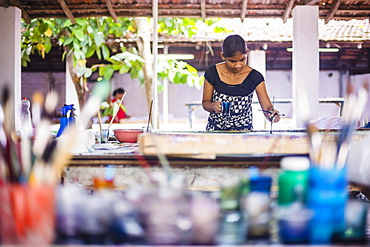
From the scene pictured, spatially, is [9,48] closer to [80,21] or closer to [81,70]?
[80,21]

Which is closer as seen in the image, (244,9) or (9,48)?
(9,48)

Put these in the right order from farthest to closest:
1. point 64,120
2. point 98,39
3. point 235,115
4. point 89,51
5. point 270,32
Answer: point 270,32 → point 89,51 → point 98,39 → point 235,115 → point 64,120

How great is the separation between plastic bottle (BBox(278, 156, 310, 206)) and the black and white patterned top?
203 cm

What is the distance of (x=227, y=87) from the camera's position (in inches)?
136

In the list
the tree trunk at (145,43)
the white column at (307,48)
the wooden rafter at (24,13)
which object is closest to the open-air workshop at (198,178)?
the white column at (307,48)

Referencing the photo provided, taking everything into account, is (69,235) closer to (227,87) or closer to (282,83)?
(227,87)

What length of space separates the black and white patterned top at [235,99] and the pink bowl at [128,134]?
0.77 m

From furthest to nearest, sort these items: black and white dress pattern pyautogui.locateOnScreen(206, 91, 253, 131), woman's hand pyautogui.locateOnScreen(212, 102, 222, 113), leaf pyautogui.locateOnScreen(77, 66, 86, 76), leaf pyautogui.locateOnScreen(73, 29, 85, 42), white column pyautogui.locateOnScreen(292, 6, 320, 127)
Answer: leaf pyautogui.locateOnScreen(77, 66, 86, 76), leaf pyautogui.locateOnScreen(73, 29, 85, 42), white column pyautogui.locateOnScreen(292, 6, 320, 127), black and white dress pattern pyautogui.locateOnScreen(206, 91, 253, 131), woman's hand pyautogui.locateOnScreen(212, 102, 222, 113)

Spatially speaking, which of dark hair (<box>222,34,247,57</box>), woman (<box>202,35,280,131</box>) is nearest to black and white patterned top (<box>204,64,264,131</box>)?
woman (<box>202,35,280,131</box>)

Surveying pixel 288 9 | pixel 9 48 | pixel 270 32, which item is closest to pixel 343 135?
pixel 288 9

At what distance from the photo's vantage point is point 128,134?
9.69ft

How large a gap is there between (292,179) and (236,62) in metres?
2.03

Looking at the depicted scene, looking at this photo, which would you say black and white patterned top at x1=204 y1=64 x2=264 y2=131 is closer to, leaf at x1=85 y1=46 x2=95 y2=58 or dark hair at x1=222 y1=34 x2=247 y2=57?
dark hair at x1=222 y1=34 x2=247 y2=57

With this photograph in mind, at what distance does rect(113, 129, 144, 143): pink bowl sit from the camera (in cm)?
295
